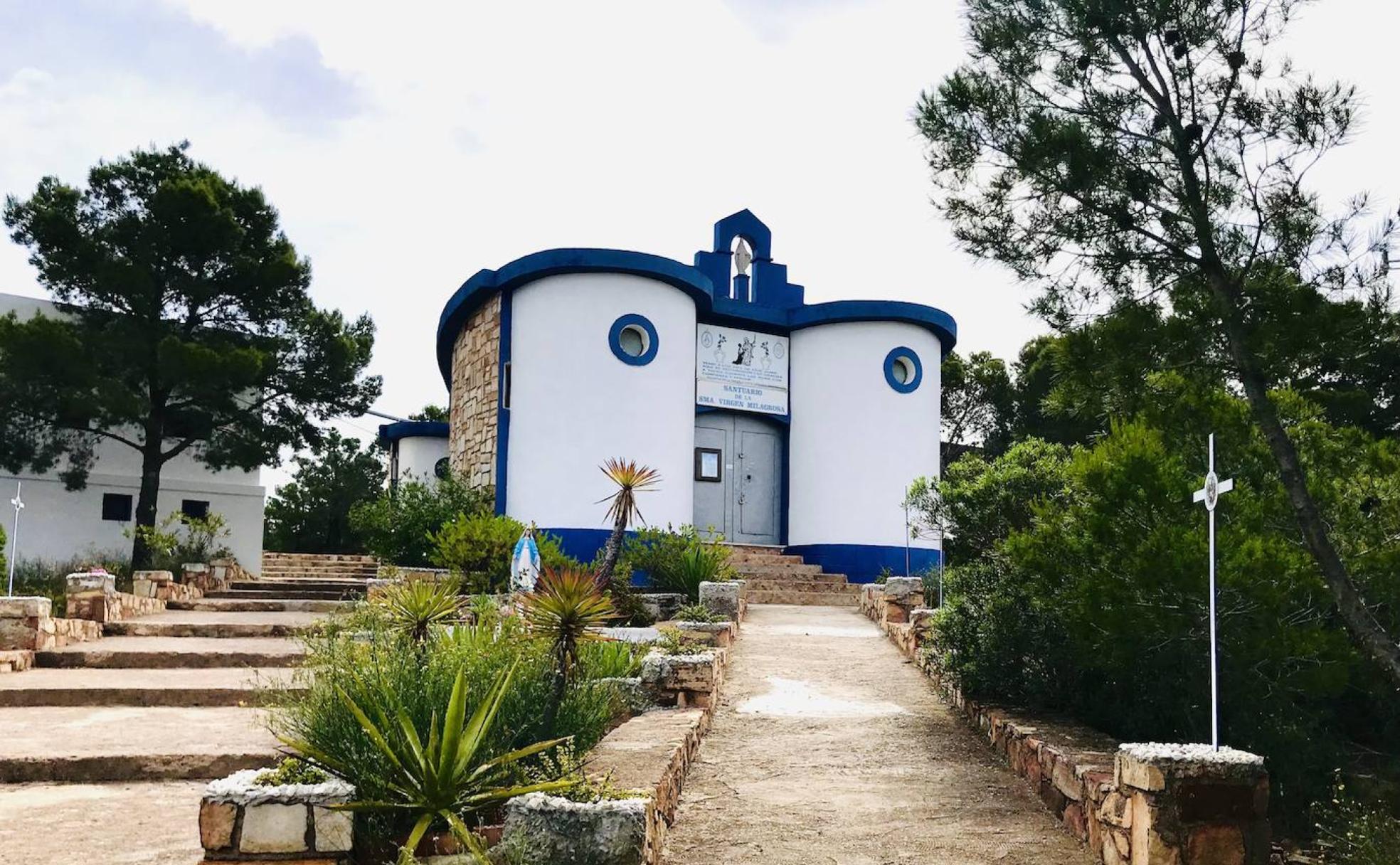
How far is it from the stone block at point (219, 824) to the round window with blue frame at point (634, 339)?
43.5ft

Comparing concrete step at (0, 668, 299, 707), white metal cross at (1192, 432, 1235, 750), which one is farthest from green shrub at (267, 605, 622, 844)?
concrete step at (0, 668, 299, 707)

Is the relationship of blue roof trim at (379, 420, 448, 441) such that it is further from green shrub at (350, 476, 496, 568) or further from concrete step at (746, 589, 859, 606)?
concrete step at (746, 589, 859, 606)

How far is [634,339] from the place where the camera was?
1738 cm

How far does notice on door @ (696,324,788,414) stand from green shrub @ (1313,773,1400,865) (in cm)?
1343

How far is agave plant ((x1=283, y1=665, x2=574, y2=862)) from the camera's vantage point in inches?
168

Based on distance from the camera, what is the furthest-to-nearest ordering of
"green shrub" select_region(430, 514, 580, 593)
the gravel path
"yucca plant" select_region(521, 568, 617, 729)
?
1. "green shrub" select_region(430, 514, 580, 593)
2. "yucca plant" select_region(521, 568, 617, 729)
3. the gravel path

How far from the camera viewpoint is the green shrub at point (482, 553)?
14164 mm

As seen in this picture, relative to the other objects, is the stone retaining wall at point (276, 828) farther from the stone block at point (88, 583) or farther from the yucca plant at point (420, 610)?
the stone block at point (88, 583)

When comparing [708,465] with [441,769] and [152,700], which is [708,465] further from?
[441,769]

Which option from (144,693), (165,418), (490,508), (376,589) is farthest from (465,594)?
(165,418)

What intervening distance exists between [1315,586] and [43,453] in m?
19.1

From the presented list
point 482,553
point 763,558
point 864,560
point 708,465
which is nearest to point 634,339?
point 708,465

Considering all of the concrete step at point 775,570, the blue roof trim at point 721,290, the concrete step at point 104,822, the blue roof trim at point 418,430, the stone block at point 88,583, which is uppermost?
the blue roof trim at point 721,290

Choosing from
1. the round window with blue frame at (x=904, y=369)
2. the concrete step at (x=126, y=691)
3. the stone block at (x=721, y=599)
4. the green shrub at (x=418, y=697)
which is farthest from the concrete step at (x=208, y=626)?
the round window with blue frame at (x=904, y=369)
